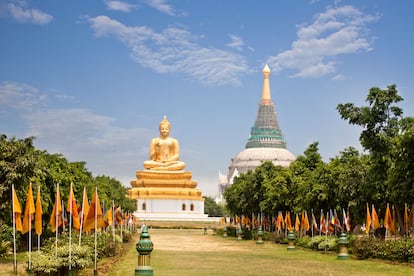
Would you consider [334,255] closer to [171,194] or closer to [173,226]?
[173,226]

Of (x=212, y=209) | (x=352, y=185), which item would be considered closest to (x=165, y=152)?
(x=212, y=209)

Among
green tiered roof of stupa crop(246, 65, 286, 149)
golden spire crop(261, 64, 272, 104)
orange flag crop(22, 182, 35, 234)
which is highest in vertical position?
golden spire crop(261, 64, 272, 104)

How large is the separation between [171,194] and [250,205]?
50913 millimetres

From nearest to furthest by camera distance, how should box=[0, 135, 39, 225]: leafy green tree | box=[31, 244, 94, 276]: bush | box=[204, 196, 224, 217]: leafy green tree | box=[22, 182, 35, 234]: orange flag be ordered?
box=[31, 244, 94, 276]: bush
box=[22, 182, 35, 234]: orange flag
box=[0, 135, 39, 225]: leafy green tree
box=[204, 196, 224, 217]: leafy green tree

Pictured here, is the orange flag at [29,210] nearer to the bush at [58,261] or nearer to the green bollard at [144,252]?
the bush at [58,261]

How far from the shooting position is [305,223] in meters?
44.3

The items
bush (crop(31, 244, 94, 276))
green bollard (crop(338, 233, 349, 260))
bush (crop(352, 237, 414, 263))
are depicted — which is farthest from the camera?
green bollard (crop(338, 233, 349, 260))

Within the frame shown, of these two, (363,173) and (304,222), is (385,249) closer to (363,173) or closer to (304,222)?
(363,173)

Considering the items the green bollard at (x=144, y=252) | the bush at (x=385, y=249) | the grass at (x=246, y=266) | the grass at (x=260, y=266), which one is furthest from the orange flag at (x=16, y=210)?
the bush at (x=385, y=249)

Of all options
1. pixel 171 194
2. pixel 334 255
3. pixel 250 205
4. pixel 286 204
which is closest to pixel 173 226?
pixel 171 194

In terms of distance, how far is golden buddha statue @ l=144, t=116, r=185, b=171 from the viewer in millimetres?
116375

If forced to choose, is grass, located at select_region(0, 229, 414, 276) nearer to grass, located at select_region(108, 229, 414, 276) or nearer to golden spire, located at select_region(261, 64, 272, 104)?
grass, located at select_region(108, 229, 414, 276)

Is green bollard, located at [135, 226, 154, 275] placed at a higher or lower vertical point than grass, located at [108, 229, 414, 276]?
higher

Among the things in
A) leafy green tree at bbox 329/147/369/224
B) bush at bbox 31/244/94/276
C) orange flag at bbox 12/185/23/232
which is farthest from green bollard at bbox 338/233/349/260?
orange flag at bbox 12/185/23/232
